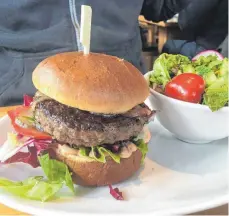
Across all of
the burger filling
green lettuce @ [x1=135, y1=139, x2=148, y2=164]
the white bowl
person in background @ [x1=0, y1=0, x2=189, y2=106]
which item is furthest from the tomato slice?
person in background @ [x1=0, y1=0, x2=189, y2=106]

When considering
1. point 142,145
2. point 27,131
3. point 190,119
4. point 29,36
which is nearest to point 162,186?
point 142,145

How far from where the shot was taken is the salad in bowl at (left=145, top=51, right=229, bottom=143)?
1039mm

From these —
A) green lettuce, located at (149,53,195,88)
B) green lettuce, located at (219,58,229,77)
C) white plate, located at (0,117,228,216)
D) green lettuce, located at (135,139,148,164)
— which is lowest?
white plate, located at (0,117,228,216)

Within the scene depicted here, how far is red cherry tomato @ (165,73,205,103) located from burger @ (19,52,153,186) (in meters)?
0.16

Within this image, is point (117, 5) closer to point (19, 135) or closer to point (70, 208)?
point (19, 135)

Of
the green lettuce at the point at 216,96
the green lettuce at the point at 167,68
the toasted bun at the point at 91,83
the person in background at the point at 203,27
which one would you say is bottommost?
the person in background at the point at 203,27

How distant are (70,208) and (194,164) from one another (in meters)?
0.39

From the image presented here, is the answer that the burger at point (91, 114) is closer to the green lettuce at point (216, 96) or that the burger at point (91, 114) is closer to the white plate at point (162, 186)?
the white plate at point (162, 186)

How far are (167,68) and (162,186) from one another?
1.34 ft

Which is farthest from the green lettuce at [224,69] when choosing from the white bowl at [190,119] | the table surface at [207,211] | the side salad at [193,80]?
the table surface at [207,211]

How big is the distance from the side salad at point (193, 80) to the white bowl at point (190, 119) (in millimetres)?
28

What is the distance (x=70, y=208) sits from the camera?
828 mm

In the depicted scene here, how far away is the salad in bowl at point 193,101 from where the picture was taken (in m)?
1.04

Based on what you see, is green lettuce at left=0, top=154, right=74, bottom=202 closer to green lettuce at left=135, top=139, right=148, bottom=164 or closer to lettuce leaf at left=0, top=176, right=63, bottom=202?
lettuce leaf at left=0, top=176, right=63, bottom=202
